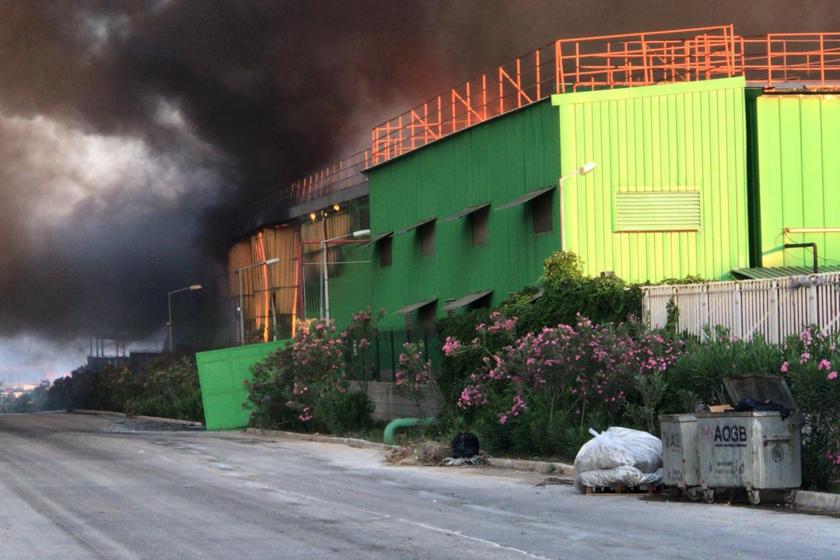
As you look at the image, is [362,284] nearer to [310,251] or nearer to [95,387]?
[310,251]

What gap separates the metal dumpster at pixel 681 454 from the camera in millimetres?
17344

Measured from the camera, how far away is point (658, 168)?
32.9 metres

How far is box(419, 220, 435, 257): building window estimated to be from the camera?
40.5m

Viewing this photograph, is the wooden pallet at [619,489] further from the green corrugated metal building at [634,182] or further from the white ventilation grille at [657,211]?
the white ventilation grille at [657,211]

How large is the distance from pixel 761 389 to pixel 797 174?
1775 centimetres

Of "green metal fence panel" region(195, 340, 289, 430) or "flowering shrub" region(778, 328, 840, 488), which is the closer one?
"flowering shrub" region(778, 328, 840, 488)

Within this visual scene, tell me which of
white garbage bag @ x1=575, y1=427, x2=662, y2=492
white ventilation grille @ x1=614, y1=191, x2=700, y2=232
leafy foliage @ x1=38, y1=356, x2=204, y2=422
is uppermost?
white ventilation grille @ x1=614, y1=191, x2=700, y2=232

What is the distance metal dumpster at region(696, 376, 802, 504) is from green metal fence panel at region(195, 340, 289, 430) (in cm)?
2704

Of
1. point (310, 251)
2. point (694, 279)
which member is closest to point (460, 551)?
point (694, 279)

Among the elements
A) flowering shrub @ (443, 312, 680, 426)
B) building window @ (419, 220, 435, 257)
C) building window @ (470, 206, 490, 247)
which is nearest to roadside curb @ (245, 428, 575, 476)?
flowering shrub @ (443, 312, 680, 426)

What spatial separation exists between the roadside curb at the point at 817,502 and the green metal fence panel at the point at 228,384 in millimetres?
27886

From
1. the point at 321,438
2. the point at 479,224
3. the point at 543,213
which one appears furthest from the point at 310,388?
the point at 543,213

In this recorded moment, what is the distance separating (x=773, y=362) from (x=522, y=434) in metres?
7.38

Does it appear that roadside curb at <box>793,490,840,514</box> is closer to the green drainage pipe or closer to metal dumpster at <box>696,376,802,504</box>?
metal dumpster at <box>696,376,802,504</box>
